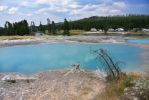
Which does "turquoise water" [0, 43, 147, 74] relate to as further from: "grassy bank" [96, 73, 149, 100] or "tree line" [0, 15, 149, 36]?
"tree line" [0, 15, 149, 36]

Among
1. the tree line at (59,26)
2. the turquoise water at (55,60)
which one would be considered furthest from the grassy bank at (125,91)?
the tree line at (59,26)

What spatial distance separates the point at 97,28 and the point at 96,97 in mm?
108496

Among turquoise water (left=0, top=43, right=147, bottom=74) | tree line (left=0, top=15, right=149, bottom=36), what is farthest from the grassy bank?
tree line (left=0, top=15, right=149, bottom=36)

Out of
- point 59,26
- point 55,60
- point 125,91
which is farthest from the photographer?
point 59,26

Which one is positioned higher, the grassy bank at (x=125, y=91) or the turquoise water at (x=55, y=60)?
the grassy bank at (x=125, y=91)

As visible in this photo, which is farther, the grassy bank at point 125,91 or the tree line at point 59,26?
the tree line at point 59,26

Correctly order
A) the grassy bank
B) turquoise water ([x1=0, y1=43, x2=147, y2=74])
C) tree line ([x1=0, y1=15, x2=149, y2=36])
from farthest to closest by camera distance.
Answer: tree line ([x1=0, y1=15, x2=149, y2=36]), turquoise water ([x1=0, y1=43, x2=147, y2=74]), the grassy bank

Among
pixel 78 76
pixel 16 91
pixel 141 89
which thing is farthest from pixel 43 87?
pixel 141 89

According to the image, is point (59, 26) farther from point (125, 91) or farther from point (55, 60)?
point (125, 91)

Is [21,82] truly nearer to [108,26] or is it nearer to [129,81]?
[129,81]

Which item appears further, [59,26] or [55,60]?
[59,26]

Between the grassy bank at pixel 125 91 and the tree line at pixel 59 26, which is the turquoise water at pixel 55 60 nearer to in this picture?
the grassy bank at pixel 125 91

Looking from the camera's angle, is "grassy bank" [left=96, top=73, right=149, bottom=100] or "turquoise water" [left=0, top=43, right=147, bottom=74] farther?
"turquoise water" [left=0, top=43, right=147, bottom=74]

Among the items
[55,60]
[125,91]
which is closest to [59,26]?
[55,60]
